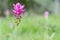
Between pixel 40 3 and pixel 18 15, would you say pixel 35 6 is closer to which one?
pixel 40 3

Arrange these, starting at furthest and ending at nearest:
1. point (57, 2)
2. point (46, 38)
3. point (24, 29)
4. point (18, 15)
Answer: point (57, 2) < point (24, 29) < point (46, 38) < point (18, 15)

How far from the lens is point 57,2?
16781 millimetres

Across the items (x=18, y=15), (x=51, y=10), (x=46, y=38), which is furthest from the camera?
(x=51, y=10)

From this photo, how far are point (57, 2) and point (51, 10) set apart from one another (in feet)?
5.59

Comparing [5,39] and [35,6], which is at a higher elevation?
[5,39]

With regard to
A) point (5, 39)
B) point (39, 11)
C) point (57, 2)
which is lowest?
point (39, 11)

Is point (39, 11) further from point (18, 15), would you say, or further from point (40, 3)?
point (18, 15)

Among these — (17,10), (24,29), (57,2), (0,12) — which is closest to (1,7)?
(0,12)

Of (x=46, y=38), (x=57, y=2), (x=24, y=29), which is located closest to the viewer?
(x=46, y=38)

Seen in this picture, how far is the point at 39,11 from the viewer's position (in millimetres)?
20688

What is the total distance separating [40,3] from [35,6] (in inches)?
17.8

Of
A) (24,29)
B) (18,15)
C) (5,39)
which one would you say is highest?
(18,15)

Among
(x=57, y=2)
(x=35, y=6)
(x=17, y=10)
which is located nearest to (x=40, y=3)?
(x=35, y=6)

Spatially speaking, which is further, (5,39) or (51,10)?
(51,10)
